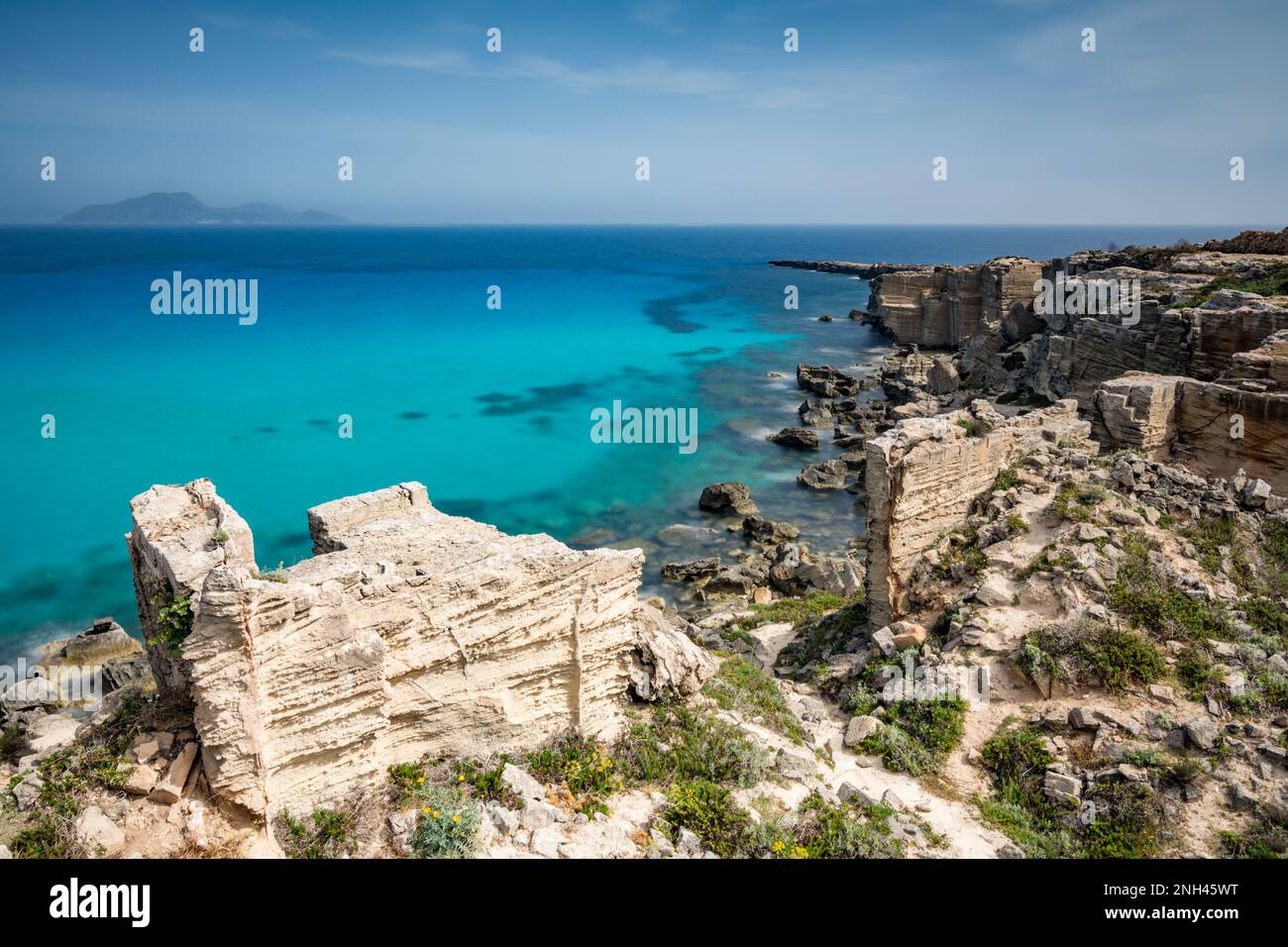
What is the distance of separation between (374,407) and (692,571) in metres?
29.7

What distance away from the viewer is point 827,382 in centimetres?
4628

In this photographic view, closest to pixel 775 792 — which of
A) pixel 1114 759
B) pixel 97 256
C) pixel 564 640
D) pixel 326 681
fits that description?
pixel 564 640

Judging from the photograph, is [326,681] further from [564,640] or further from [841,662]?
[841,662]

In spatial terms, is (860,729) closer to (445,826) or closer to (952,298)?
(445,826)

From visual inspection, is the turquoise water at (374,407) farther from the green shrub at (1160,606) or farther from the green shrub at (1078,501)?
the green shrub at (1160,606)

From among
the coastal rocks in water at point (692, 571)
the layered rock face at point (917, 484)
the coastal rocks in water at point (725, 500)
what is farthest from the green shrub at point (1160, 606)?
the coastal rocks in water at point (725, 500)

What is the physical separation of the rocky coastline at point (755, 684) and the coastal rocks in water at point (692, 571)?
196 inches

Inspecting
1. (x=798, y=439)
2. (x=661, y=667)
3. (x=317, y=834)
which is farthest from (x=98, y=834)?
(x=798, y=439)

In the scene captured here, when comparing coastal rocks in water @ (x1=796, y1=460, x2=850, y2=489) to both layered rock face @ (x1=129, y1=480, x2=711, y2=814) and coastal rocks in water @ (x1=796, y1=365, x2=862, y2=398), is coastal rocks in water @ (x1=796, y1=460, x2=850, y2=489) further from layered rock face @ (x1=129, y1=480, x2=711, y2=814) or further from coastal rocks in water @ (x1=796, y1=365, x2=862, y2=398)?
layered rock face @ (x1=129, y1=480, x2=711, y2=814)

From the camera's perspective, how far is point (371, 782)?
334 inches

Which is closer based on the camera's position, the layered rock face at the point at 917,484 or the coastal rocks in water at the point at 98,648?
the layered rock face at the point at 917,484

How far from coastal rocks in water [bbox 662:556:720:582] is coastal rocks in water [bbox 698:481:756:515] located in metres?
5.48

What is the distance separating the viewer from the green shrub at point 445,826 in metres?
7.58

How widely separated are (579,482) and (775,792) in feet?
80.6
